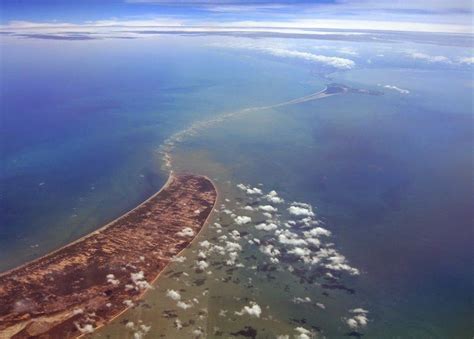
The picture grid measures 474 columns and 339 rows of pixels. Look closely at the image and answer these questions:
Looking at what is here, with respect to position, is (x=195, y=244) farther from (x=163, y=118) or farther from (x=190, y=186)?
(x=163, y=118)

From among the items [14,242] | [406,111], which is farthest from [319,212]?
[406,111]

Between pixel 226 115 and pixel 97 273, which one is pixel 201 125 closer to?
pixel 226 115

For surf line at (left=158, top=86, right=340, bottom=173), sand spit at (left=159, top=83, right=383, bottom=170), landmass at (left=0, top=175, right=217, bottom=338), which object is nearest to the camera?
landmass at (left=0, top=175, right=217, bottom=338)

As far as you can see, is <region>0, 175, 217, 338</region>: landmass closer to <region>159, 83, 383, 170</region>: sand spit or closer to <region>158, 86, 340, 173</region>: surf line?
<region>158, 86, 340, 173</region>: surf line

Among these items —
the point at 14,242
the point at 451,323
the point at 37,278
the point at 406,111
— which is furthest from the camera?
the point at 406,111

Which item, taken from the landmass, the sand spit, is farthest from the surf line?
the landmass

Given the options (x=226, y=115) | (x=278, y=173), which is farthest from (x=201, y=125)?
(x=278, y=173)
